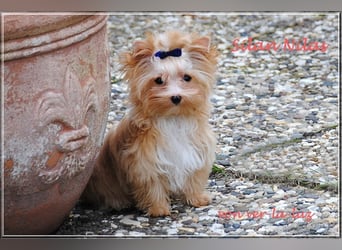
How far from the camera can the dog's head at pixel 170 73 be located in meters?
3.40

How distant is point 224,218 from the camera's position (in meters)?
3.62

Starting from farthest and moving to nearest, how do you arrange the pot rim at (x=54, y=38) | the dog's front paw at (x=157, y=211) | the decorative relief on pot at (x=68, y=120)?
the dog's front paw at (x=157, y=211)
the decorative relief on pot at (x=68, y=120)
the pot rim at (x=54, y=38)

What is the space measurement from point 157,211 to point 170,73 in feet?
2.09

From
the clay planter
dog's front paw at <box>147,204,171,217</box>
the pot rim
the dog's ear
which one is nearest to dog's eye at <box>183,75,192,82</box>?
the dog's ear

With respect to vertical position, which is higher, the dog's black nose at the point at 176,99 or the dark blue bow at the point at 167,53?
the dark blue bow at the point at 167,53

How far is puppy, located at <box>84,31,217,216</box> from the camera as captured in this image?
3414 mm

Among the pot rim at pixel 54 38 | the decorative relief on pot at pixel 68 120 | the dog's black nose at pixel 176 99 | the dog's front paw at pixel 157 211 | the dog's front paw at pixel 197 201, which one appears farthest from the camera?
the dog's front paw at pixel 197 201

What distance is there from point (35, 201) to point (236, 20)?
2.26 metres

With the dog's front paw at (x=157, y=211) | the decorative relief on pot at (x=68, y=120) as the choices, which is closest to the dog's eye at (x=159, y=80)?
the decorative relief on pot at (x=68, y=120)

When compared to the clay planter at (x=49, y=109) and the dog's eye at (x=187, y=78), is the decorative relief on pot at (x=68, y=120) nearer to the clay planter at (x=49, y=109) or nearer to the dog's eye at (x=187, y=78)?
the clay planter at (x=49, y=109)

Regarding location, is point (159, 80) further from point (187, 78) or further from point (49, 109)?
point (49, 109)

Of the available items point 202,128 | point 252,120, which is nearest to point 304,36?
point 252,120

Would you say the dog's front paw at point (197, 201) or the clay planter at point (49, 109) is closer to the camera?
the clay planter at point (49, 109)

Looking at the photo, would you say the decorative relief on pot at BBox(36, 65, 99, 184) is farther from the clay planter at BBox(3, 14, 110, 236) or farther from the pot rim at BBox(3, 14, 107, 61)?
the pot rim at BBox(3, 14, 107, 61)
